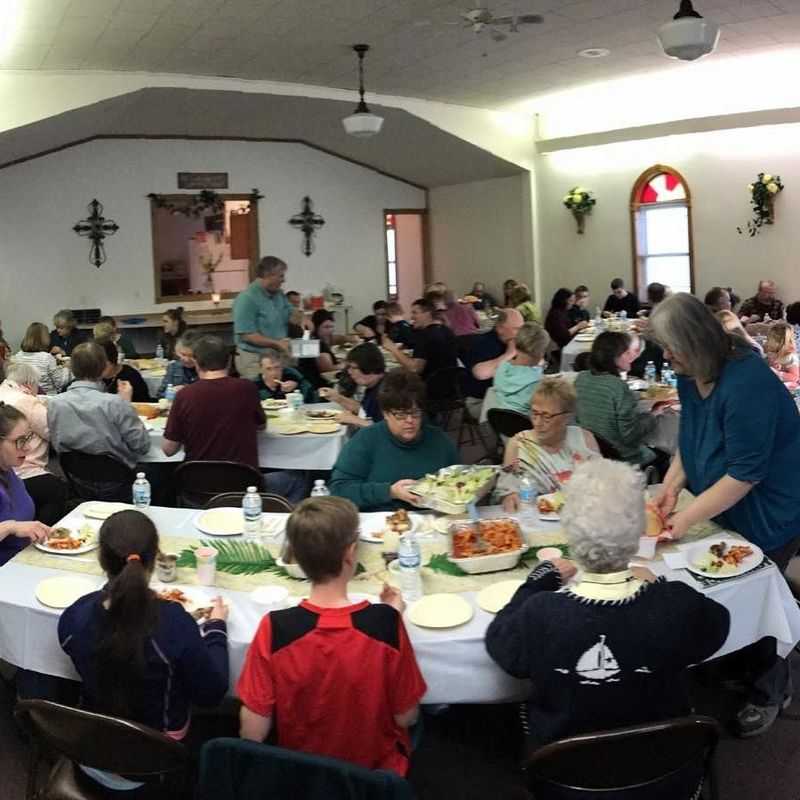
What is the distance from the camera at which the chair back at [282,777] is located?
5.99 feet

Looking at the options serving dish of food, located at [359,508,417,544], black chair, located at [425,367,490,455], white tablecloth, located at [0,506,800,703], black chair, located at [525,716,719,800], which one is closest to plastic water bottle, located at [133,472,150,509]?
white tablecloth, located at [0,506,800,703]

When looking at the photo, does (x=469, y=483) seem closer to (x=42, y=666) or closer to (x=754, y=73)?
(x=42, y=666)

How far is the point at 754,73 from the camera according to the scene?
11391mm

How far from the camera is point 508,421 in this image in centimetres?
557

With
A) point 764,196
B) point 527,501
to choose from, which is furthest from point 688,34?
point 764,196

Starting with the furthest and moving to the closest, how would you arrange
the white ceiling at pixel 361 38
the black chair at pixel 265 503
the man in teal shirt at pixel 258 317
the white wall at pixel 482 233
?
1. the white wall at pixel 482 233
2. the white ceiling at pixel 361 38
3. the man in teal shirt at pixel 258 317
4. the black chair at pixel 265 503

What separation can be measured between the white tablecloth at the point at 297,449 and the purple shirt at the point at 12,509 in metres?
1.64

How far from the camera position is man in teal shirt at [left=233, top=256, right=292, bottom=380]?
7242 mm

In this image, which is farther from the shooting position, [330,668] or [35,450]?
[35,450]

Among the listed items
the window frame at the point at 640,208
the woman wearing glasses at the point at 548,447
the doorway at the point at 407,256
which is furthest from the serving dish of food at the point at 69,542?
the doorway at the point at 407,256

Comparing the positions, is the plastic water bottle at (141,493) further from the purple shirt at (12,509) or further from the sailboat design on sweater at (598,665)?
the sailboat design on sweater at (598,665)

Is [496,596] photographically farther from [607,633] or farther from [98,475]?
[98,475]

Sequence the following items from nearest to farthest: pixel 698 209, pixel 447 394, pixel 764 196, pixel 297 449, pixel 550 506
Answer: pixel 550 506 < pixel 297 449 < pixel 447 394 < pixel 764 196 < pixel 698 209

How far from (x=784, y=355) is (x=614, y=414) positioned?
1699mm
